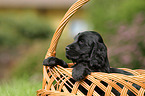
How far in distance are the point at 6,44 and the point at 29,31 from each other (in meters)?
1.15

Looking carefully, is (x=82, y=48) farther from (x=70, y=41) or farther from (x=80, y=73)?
(x=70, y=41)

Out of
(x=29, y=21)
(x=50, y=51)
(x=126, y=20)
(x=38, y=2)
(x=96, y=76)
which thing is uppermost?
(x=38, y=2)

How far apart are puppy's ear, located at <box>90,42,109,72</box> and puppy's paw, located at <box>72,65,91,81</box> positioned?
113 mm

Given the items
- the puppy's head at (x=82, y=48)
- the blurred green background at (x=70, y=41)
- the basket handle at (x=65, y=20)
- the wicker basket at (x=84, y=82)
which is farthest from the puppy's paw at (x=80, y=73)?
the blurred green background at (x=70, y=41)

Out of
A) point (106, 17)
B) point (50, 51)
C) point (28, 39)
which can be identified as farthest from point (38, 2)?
point (50, 51)

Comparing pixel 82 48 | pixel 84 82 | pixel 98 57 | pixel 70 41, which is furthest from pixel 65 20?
pixel 70 41

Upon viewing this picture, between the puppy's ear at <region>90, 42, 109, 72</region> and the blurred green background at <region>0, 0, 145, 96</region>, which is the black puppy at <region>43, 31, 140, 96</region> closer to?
the puppy's ear at <region>90, 42, 109, 72</region>

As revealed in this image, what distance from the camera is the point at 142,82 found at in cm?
118

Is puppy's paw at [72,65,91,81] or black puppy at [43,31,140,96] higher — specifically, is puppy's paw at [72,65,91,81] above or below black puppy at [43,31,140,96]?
below

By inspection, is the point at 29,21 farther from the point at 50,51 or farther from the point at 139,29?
the point at 50,51

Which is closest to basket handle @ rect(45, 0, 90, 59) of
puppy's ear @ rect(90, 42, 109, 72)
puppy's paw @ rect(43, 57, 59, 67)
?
puppy's paw @ rect(43, 57, 59, 67)

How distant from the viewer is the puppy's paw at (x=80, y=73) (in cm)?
131

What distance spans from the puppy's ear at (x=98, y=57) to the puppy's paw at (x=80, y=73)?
113 millimetres

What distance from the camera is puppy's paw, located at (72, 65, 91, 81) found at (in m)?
1.31
